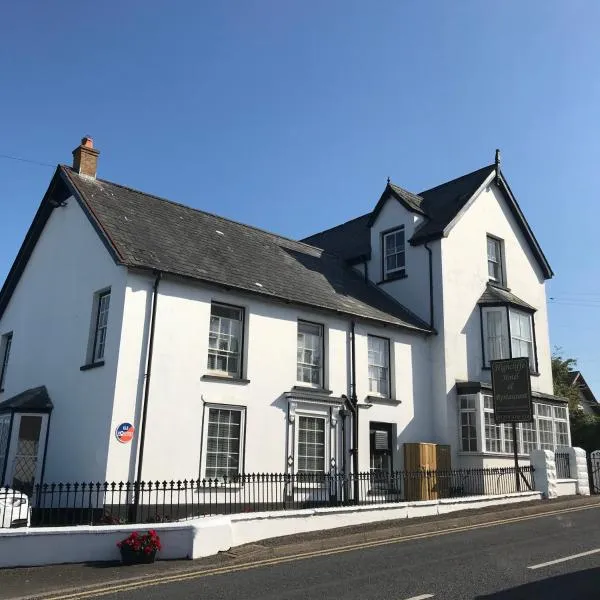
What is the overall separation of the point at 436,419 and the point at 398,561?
11118 mm

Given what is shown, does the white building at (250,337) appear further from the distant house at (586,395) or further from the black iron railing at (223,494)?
the distant house at (586,395)

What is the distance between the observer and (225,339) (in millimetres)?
16531

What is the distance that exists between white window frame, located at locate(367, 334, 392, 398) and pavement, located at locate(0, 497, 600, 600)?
6.74 metres

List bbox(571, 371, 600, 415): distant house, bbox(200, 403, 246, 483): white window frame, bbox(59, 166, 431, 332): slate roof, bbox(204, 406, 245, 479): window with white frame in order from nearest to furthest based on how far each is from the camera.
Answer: bbox(200, 403, 246, 483): white window frame → bbox(204, 406, 245, 479): window with white frame → bbox(59, 166, 431, 332): slate roof → bbox(571, 371, 600, 415): distant house

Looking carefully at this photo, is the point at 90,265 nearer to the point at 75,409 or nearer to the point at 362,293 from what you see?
the point at 75,409

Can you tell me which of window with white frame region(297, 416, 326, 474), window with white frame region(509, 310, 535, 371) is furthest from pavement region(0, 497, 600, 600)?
window with white frame region(509, 310, 535, 371)

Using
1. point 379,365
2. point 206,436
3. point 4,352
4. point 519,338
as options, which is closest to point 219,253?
point 206,436

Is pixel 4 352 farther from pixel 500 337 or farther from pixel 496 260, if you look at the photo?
pixel 496 260

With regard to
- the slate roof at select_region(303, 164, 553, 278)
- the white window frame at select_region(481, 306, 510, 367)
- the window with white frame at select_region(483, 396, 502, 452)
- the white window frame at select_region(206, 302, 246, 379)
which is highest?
the slate roof at select_region(303, 164, 553, 278)

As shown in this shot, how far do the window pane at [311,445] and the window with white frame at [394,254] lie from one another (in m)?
7.85

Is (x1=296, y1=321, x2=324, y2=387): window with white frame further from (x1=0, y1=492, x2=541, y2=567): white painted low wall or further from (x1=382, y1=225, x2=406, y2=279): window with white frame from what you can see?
(x1=382, y1=225, x2=406, y2=279): window with white frame

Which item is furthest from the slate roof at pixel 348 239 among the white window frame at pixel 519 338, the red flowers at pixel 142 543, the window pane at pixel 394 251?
the red flowers at pixel 142 543

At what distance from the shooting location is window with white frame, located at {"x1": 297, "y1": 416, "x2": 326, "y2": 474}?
17.2 metres

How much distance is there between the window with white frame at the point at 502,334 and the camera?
22.4m
